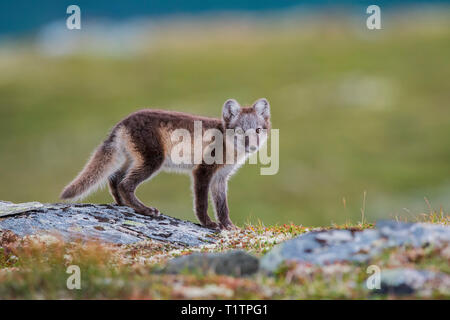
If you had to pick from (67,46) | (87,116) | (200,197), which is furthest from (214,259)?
(67,46)

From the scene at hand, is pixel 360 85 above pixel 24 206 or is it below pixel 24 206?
above

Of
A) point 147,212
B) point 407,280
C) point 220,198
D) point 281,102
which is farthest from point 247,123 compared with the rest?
point 281,102

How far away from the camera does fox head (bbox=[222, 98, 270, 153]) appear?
14914mm

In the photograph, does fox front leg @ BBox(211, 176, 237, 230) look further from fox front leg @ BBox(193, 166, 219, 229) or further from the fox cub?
fox front leg @ BBox(193, 166, 219, 229)

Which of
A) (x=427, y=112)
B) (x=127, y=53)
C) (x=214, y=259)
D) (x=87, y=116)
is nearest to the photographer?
(x=214, y=259)

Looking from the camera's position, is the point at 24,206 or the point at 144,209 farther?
the point at 144,209

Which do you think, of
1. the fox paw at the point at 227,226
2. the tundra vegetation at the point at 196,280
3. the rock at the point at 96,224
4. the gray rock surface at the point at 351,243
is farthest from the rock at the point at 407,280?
the fox paw at the point at 227,226

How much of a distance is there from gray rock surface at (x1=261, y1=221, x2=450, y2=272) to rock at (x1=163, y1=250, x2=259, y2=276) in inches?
8.5

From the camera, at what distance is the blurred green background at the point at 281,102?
224 ft

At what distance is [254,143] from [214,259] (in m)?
5.36

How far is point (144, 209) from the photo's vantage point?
49.4 ft

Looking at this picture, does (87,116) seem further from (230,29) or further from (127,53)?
(230,29)

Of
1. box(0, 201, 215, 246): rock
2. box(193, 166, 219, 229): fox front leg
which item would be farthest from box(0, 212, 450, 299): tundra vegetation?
box(193, 166, 219, 229): fox front leg
